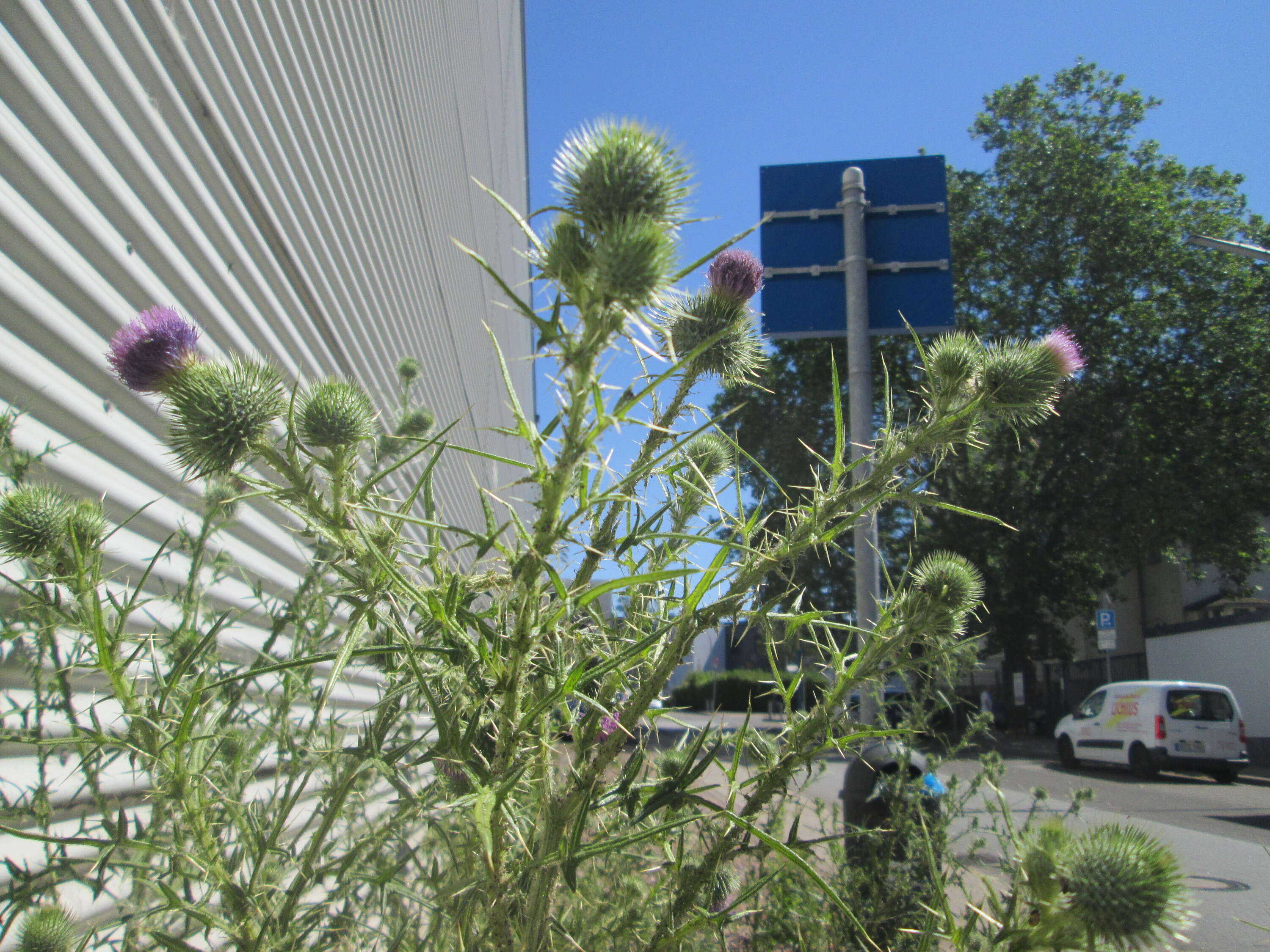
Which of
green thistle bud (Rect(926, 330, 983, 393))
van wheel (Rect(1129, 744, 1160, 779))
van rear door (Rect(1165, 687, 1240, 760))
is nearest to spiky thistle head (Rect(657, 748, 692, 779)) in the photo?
green thistle bud (Rect(926, 330, 983, 393))

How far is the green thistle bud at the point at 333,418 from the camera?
124 centimetres

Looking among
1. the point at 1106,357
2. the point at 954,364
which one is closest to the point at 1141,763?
the point at 1106,357

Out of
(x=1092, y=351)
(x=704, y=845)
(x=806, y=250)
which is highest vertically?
(x=1092, y=351)

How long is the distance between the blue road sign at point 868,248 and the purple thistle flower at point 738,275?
3.05 m

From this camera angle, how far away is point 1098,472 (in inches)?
936

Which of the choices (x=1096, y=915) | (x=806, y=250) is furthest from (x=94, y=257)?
(x=806, y=250)

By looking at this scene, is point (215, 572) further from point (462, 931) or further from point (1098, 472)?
point (1098, 472)

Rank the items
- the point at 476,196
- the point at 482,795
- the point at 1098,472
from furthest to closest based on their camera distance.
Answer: the point at 1098,472
the point at 476,196
the point at 482,795

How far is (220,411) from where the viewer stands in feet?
4.13

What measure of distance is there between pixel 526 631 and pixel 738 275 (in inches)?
35.9

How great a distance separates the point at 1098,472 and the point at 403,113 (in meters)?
23.5

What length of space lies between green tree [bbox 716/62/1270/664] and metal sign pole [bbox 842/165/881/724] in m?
15.6

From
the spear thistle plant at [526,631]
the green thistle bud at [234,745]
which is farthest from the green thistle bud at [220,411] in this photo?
the green thistle bud at [234,745]

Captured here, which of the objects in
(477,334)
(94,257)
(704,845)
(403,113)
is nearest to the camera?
(704,845)
